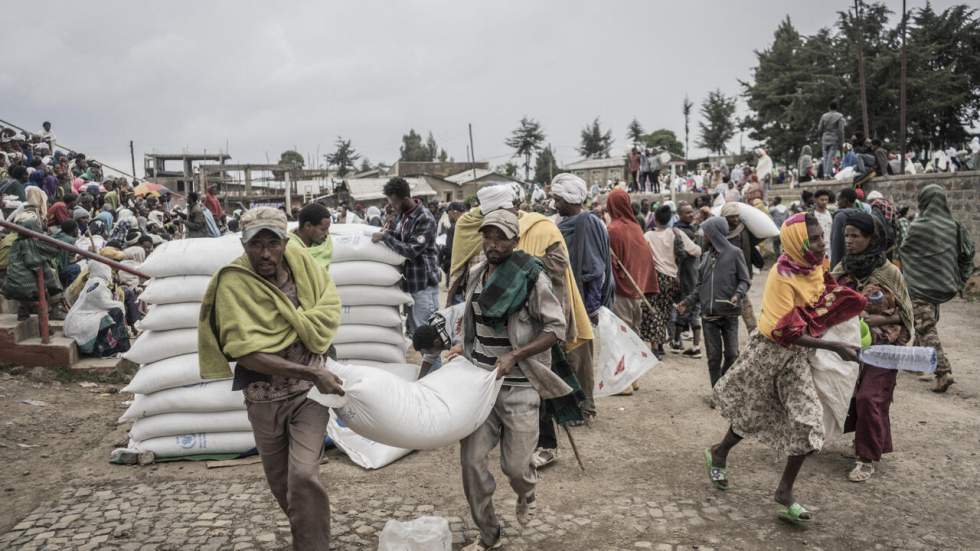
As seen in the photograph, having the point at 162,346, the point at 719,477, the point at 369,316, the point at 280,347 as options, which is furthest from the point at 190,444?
the point at 719,477

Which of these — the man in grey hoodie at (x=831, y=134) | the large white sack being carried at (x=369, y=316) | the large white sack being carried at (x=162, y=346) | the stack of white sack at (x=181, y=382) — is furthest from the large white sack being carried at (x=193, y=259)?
the man in grey hoodie at (x=831, y=134)

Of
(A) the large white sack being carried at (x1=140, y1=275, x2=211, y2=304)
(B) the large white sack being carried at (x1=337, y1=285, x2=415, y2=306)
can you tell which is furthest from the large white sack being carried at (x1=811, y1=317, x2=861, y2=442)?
(A) the large white sack being carried at (x1=140, y1=275, x2=211, y2=304)

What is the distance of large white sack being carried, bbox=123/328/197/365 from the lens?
14.8 ft

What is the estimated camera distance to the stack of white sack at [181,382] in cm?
451

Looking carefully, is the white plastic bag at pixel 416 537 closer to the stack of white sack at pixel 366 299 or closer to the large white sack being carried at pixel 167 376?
the large white sack being carried at pixel 167 376

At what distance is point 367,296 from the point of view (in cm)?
506

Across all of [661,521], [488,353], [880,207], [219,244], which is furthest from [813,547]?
[880,207]

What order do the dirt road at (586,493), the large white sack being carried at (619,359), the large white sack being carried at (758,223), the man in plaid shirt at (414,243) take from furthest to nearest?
the large white sack being carried at (758,223)
the man in plaid shirt at (414,243)
the large white sack being carried at (619,359)
the dirt road at (586,493)

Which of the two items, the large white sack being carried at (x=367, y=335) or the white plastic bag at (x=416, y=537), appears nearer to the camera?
the white plastic bag at (x=416, y=537)

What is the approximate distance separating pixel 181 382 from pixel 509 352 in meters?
2.58

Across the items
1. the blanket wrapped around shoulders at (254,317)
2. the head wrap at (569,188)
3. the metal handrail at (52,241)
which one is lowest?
the blanket wrapped around shoulders at (254,317)

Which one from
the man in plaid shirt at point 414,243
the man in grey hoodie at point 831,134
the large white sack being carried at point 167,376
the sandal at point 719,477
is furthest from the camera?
the man in grey hoodie at point 831,134

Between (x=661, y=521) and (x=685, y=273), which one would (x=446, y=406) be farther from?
(x=685, y=273)

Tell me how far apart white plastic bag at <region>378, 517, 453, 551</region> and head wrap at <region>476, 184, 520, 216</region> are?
2019 millimetres
